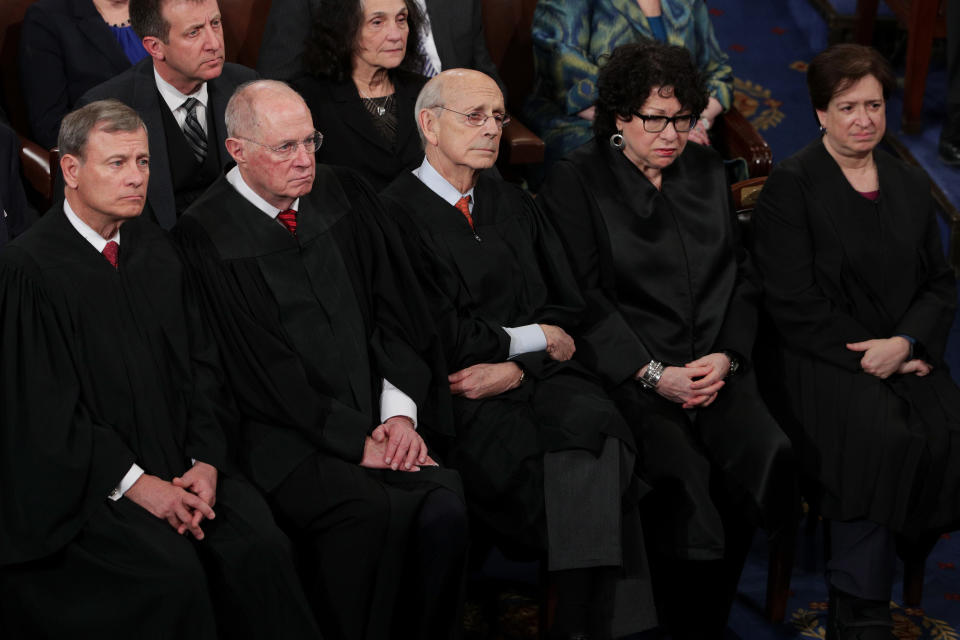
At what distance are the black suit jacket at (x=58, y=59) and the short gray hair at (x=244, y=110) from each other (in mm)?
976

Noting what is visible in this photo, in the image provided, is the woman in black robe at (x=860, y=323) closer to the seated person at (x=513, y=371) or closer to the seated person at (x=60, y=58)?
the seated person at (x=513, y=371)

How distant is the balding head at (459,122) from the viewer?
3.32 m

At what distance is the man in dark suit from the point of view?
349 cm

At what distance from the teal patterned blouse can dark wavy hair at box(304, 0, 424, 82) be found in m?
0.55

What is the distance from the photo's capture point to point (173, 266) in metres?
2.95

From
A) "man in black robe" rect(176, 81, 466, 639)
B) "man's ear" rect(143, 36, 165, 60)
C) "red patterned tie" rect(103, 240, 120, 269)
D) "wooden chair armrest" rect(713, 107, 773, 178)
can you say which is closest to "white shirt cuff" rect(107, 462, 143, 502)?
"man in black robe" rect(176, 81, 466, 639)

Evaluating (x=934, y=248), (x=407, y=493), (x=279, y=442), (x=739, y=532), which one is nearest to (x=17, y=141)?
(x=279, y=442)

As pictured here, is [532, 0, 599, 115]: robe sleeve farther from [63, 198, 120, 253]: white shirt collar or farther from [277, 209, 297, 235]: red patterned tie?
[63, 198, 120, 253]: white shirt collar

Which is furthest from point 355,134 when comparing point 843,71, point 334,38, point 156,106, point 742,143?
point 843,71

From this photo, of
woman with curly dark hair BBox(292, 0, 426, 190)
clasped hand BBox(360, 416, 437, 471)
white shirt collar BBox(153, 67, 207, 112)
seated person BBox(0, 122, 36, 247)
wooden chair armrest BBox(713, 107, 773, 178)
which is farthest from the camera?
wooden chair armrest BBox(713, 107, 773, 178)

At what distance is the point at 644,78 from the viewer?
11.2ft

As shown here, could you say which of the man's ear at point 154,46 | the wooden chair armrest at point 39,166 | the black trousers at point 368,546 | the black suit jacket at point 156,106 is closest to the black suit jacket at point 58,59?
the wooden chair armrest at point 39,166

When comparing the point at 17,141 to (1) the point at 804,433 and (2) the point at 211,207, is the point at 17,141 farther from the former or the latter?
(1) the point at 804,433

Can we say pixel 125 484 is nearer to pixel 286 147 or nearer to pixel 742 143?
pixel 286 147
